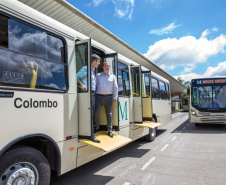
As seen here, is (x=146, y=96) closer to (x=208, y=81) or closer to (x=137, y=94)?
(x=137, y=94)

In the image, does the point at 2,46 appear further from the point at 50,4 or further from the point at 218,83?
the point at 218,83

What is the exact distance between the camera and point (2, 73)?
Result: 268 centimetres

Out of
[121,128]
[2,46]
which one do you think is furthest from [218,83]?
[2,46]

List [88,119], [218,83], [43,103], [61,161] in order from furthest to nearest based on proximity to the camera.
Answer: [218,83], [88,119], [61,161], [43,103]

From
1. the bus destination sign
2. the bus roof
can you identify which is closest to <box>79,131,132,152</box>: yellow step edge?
the bus roof

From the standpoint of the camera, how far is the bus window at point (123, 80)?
229 inches

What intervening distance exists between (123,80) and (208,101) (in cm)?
731

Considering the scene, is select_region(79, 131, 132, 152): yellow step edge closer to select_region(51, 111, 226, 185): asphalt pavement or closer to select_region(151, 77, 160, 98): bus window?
select_region(51, 111, 226, 185): asphalt pavement

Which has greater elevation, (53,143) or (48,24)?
(48,24)

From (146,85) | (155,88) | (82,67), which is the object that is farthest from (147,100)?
(82,67)

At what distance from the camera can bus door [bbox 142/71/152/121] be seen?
761 cm

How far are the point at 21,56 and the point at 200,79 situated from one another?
11058 mm

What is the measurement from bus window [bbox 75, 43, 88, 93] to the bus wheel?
5.05ft

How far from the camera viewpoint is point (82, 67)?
13.6ft
